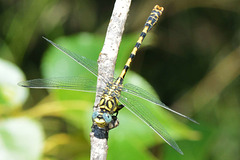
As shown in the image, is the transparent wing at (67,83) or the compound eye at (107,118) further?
the transparent wing at (67,83)

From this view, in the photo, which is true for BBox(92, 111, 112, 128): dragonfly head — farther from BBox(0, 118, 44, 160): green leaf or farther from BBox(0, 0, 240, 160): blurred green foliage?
BBox(0, 0, 240, 160): blurred green foliage

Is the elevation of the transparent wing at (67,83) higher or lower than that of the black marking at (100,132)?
higher

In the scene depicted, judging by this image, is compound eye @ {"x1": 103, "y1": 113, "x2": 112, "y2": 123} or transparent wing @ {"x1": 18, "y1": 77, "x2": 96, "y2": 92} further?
transparent wing @ {"x1": 18, "y1": 77, "x2": 96, "y2": 92}

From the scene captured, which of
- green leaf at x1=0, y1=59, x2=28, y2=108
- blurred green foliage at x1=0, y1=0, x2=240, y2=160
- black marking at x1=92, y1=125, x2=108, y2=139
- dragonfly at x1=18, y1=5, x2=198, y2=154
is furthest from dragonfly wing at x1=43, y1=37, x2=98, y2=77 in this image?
blurred green foliage at x1=0, y1=0, x2=240, y2=160

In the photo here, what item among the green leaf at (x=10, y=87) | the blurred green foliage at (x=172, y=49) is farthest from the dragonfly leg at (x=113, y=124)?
the blurred green foliage at (x=172, y=49)

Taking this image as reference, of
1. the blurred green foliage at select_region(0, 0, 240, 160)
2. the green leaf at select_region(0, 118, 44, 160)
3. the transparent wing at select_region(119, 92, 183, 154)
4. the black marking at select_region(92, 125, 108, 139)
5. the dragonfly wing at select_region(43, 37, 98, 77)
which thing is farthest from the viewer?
the blurred green foliage at select_region(0, 0, 240, 160)

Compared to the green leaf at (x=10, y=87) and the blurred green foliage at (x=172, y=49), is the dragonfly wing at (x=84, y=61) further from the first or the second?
the blurred green foliage at (x=172, y=49)

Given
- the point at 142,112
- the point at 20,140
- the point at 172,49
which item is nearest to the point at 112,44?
the point at 142,112

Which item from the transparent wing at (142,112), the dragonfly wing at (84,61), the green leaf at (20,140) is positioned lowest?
the green leaf at (20,140)
